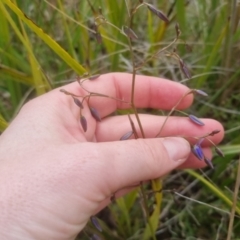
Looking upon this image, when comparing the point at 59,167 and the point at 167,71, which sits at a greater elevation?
the point at 59,167

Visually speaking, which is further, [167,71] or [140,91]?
[167,71]

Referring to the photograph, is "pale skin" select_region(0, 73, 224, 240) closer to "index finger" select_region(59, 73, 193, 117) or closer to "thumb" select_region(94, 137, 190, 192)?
"thumb" select_region(94, 137, 190, 192)

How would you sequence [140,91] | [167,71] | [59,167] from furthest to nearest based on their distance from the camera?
[167,71], [140,91], [59,167]

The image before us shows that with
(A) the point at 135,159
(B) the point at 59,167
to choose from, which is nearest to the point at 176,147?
(A) the point at 135,159

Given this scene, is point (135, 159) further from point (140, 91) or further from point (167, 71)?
point (167, 71)

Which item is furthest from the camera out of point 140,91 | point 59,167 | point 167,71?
point 167,71

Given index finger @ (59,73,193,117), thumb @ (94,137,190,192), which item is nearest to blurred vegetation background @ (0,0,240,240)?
index finger @ (59,73,193,117)

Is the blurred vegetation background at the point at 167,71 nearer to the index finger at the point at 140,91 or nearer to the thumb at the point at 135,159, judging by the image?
the index finger at the point at 140,91
